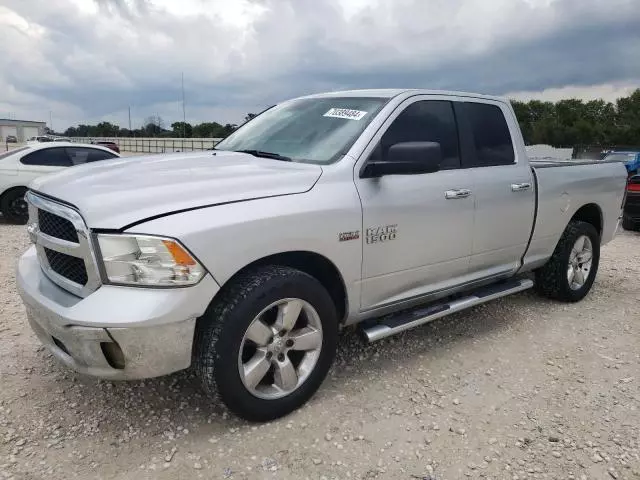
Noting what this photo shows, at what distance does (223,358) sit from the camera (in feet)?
8.73

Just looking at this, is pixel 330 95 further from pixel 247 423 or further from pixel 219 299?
pixel 247 423

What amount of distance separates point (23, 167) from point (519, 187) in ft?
28.8

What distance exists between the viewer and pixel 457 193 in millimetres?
3740

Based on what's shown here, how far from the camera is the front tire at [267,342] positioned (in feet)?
8.77

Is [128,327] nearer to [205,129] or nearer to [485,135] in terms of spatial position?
[485,135]

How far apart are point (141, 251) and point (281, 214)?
735mm

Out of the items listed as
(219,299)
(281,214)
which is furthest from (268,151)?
(219,299)

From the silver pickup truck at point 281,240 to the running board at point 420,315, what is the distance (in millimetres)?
16

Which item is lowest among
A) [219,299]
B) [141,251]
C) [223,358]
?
[223,358]

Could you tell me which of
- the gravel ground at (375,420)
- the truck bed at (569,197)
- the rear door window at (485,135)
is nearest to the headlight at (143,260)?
the gravel ground at (375,420)

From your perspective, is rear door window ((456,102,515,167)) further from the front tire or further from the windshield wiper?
the front tire

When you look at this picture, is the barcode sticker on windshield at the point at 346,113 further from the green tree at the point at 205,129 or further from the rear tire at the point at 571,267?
the green tree at the point at 205,129

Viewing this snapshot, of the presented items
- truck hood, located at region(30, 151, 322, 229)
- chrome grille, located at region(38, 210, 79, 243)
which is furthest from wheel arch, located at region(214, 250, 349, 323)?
chrome grille, located at region(38, 210, 79, 243)

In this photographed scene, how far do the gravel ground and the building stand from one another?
360 feet
